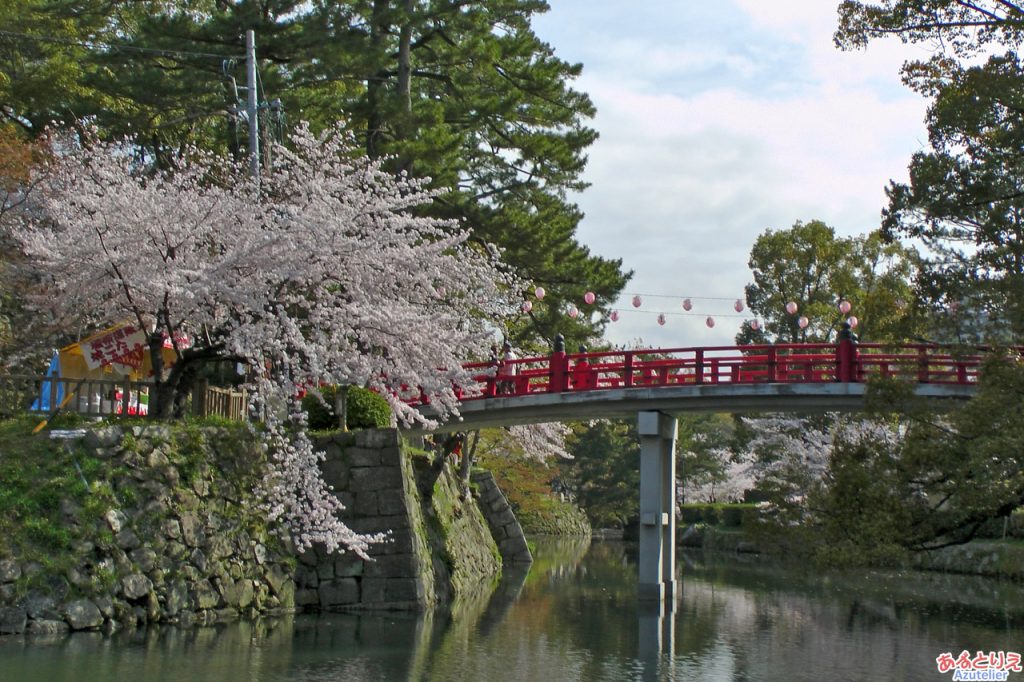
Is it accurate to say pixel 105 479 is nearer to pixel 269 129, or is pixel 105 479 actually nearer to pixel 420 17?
pixel 269 129

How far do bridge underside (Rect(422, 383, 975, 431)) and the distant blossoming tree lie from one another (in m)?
5.04

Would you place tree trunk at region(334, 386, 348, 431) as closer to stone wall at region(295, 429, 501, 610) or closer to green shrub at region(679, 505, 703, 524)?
Answer: stone wall at region(295, 429, 501, 610)

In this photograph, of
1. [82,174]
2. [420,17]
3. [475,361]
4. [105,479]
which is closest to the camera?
[105,479]

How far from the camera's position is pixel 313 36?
28.7m

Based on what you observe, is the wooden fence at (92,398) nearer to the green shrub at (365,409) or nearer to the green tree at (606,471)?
the green shrub at (365,409)

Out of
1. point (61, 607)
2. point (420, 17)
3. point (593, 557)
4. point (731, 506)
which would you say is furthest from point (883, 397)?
point (731, 506)

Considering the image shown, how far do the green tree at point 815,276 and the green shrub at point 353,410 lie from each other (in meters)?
23.0

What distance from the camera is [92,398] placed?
20.9m

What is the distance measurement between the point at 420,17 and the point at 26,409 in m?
15.0

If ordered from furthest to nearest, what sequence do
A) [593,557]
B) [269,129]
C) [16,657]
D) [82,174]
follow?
[593,557] → [269,129] → [82,174] → [16,657]

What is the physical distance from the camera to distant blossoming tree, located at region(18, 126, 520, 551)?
19000 mm

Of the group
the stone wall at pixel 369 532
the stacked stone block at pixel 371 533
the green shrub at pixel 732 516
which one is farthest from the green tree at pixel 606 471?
the stacked stone block at pixel 371 533

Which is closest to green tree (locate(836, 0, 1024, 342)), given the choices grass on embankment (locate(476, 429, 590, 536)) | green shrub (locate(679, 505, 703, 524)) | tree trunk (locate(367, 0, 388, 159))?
tree trunk (locate(367, 0, 388, 159))

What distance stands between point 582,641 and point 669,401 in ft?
28.7
